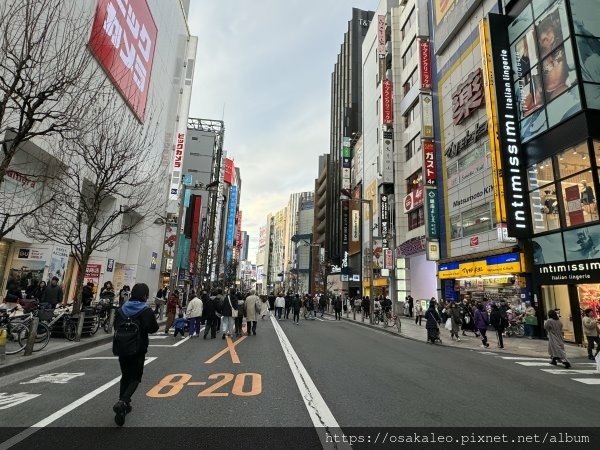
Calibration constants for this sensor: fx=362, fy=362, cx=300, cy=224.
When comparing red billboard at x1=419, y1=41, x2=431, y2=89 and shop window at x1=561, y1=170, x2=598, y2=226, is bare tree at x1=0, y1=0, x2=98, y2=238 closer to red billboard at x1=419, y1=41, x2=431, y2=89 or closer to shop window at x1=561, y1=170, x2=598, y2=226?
shop window at x1=561, y1=170, x2=598, y2=226

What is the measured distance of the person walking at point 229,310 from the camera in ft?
47.6

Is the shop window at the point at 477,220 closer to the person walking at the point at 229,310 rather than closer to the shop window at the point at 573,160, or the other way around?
the shop window at the point at 573,160

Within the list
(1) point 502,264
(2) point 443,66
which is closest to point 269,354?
(1) point 502,264

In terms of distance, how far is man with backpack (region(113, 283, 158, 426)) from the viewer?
4.93 meters

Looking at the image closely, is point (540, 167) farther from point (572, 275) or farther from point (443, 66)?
point (443, 66)

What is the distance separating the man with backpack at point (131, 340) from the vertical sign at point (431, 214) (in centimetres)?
2538

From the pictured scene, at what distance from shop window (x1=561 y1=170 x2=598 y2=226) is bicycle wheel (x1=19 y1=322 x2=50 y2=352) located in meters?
20.4

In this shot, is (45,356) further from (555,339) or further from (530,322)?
(530,322)

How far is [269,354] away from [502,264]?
607 inches

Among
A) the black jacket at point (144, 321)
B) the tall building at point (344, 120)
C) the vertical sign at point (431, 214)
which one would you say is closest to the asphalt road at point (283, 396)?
the black jacket at point (144, 321)

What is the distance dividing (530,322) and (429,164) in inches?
572

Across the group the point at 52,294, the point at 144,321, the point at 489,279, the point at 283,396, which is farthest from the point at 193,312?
the point at 489,279

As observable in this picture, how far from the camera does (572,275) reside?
15734 mm

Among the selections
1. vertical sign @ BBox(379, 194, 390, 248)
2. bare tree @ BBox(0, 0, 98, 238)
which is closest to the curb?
bare tree @ BBox(0, 0, 98, 238)
